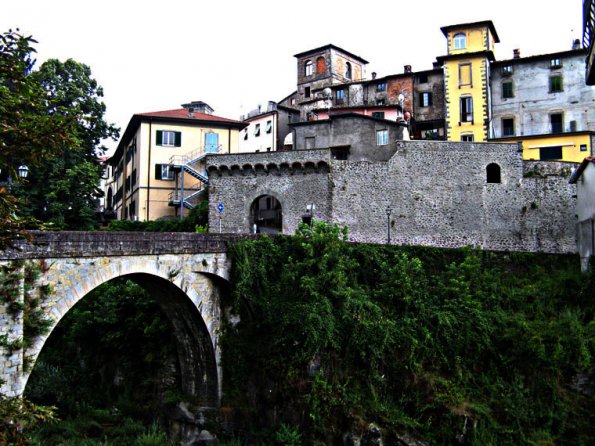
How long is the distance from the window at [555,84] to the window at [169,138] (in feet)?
89.9

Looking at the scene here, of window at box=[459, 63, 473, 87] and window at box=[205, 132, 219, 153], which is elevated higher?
window at box=[459, 63, 473, 87]

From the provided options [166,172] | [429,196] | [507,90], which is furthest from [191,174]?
[507,90]

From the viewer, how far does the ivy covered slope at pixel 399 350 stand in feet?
60.0

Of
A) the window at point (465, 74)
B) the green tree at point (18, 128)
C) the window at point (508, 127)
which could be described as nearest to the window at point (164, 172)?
the window at point (465, 74)

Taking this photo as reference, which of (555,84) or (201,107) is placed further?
(201,107)

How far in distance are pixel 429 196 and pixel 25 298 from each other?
23.2m

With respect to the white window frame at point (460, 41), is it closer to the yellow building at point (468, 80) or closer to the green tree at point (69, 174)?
the yellow building at point (468, 80)

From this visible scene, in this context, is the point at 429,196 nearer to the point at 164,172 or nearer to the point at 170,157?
the point at 170,157

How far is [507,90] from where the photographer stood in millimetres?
40906

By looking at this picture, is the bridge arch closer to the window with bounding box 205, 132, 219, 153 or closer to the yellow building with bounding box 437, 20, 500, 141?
the window with bounding box 205, 132, 219, 153

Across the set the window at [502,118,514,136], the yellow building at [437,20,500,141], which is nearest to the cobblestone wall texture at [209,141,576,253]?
the yellow building at [437,20,500,141]

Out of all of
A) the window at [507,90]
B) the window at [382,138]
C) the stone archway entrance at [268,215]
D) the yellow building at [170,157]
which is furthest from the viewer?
the window at [507,90]

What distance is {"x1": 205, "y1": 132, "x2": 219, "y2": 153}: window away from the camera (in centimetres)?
3875

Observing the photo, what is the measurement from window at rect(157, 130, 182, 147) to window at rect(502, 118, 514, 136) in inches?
957
